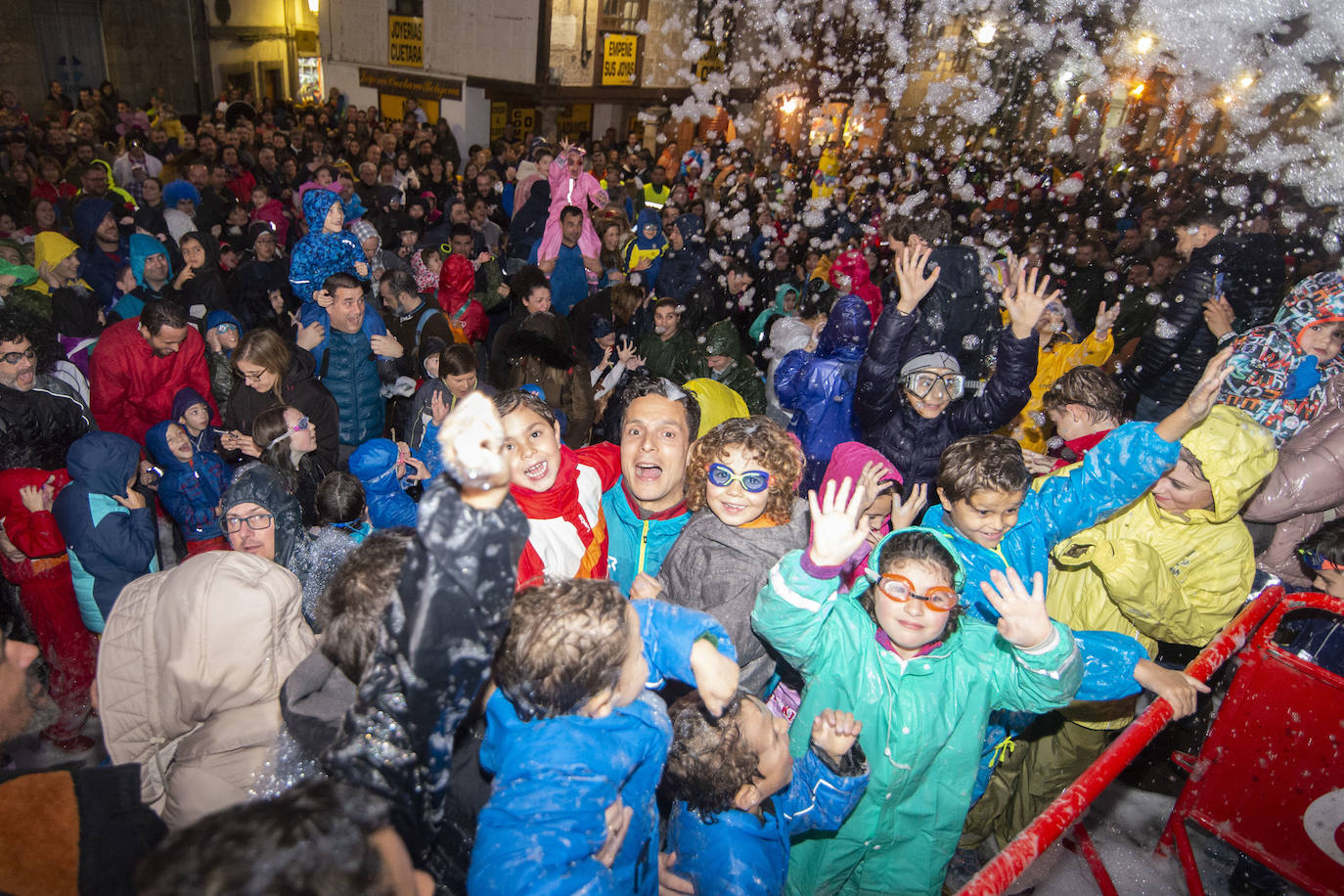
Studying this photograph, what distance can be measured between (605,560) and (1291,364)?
4392 mm

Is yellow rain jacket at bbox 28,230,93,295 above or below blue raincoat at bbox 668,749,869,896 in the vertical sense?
above

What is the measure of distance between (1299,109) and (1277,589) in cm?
1292

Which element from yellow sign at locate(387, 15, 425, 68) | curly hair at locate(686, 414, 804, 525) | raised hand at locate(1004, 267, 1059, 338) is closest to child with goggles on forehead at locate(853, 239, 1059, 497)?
raised hand at locate(1004, 267, 1059, 338)

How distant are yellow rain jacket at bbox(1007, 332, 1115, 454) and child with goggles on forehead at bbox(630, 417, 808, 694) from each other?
3.41 metres

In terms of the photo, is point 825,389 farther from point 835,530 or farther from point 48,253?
point 48,253

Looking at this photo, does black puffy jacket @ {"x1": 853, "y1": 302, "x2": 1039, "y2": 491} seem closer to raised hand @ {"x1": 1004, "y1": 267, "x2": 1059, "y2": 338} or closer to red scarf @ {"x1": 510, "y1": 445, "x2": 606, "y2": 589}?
raised hand @ {"x1": 1004, "y1": 267, "x2": 1059, "y2": 338}

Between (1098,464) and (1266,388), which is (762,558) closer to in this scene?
(1098,464)

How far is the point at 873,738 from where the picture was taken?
87.7 inches

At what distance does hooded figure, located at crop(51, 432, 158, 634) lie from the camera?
322 centimetres

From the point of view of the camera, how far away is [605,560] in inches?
120

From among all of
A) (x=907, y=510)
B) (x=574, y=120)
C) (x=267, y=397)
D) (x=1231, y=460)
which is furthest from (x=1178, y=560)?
(x=574, y=120)

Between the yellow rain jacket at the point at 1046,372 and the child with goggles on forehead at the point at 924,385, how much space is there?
1612 millimetres

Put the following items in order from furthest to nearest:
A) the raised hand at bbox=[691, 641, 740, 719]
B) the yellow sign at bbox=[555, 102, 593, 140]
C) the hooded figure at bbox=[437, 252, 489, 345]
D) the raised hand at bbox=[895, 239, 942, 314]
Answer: the yellow sign at bbox=[555, 102, 593, 140] < the hooded figure at bbox=[437, 252, 489, 345] < the raised hand at bbox=[895, 239, 942, 314] < the raised hand at bbox=[691, 641, 740, 719]

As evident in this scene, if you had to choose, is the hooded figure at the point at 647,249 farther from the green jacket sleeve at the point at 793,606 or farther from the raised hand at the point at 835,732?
the raised hand at the point at 835,732
